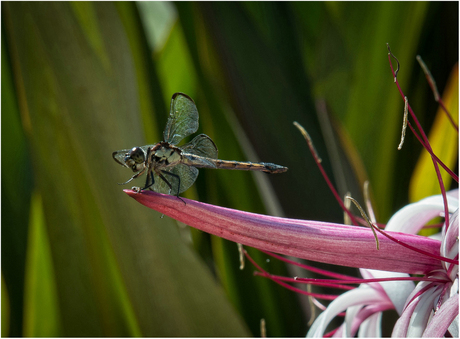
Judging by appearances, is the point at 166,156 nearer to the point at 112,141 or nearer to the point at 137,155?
the point at 137,155

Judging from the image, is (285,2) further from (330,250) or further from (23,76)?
(330,250)

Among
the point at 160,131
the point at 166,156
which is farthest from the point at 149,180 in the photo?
the point at 160,131

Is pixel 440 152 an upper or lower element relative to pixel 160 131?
lower

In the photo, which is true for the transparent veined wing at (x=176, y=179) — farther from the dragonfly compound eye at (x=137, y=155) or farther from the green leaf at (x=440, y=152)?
the green leaf at (x=440, y=152)

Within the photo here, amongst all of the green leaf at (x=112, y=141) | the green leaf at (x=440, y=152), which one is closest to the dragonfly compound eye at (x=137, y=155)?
the green leaf at (x=112, y=141)

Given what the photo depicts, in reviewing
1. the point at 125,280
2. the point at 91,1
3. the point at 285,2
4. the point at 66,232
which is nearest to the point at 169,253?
the point at 125,280

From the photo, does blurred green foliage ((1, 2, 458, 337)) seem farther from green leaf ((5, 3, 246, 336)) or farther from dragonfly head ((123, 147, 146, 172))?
dragonfly head ((123, 147, 146, 172))

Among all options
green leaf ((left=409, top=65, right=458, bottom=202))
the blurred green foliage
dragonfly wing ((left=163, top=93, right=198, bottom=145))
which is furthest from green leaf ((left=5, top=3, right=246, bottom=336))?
green leaf ((left=409, top=65, right=458, bottom=202))
